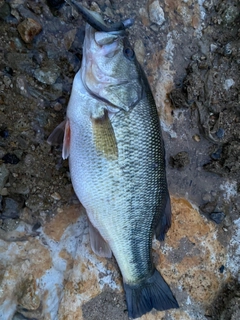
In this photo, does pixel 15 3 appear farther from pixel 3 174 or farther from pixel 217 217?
pixel 217 217

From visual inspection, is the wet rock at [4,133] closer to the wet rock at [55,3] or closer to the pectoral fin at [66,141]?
the pectoral fin at [66,141]

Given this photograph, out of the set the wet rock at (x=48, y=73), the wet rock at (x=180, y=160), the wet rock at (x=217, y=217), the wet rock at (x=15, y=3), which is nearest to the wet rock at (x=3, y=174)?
the wet rock at (x=48, y=73)

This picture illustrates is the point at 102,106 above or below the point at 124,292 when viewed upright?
above

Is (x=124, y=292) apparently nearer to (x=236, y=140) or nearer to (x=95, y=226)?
(x=95, y=226)

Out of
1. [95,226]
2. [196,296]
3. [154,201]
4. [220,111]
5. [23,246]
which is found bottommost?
[196,296]

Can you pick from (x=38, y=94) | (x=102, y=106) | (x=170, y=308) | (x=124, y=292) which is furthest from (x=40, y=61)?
(x=170, y=308)

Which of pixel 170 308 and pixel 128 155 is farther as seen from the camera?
pixel 170 308

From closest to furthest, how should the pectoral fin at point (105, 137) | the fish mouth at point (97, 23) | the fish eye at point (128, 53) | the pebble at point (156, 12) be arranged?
the fish mouth at point (97, 23)
the pectoral fin at point (105, 137)
the fish eye at point (128, 53)
the pebble at point (156, 12)
